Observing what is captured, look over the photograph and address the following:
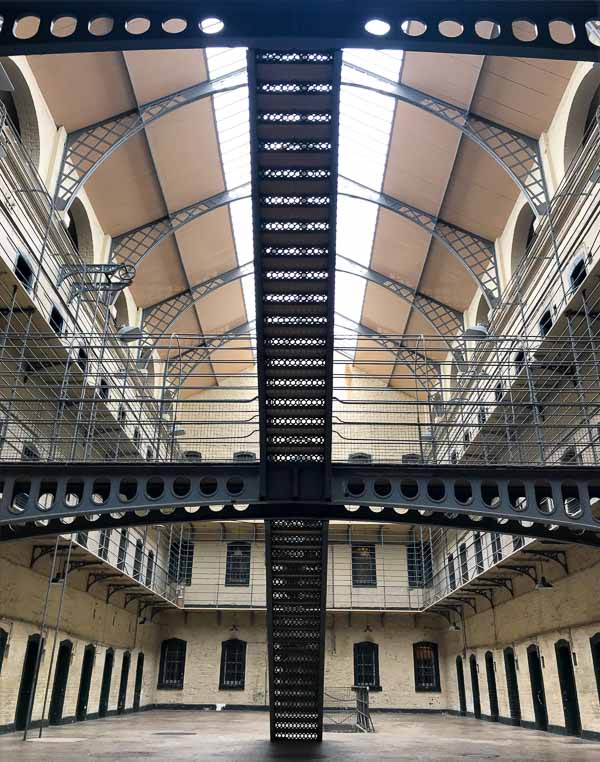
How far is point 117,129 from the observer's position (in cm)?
1259

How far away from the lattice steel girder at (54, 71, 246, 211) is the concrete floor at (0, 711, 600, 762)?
9056mm

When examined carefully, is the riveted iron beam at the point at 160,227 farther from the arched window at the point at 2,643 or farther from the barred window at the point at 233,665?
the barred window at the point at 233,665

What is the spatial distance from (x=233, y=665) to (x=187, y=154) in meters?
15.8

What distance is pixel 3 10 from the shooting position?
388cm

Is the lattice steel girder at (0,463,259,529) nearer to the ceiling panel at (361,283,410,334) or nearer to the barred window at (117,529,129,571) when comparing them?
the barred window at (117,529,129,571)

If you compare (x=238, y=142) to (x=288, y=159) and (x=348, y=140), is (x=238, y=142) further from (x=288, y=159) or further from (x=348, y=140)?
(x=288, y=159)

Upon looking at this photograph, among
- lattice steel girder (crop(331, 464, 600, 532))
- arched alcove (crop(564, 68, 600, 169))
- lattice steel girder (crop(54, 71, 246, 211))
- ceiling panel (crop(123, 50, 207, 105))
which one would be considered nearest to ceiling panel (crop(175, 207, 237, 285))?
lattice steel girder (crop(54, 71, 246, 211))

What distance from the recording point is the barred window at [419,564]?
21.9 metres

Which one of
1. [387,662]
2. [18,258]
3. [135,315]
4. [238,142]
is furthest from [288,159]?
[387,662]

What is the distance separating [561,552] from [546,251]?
5.78 m

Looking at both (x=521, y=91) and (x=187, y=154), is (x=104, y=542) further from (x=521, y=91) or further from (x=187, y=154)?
(x=521, y=91)

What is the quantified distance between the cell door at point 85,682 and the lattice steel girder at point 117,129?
10.8 m

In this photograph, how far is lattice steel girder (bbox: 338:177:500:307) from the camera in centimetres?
1495

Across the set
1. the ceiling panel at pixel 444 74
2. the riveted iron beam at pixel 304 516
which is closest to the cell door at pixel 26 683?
the riveted iron beam at pixel 304 516
